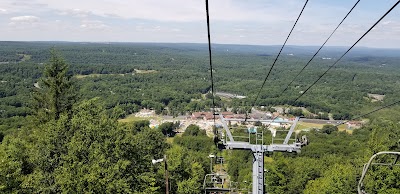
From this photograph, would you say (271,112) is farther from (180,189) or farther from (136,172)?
(136,172)

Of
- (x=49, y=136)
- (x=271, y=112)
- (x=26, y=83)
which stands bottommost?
(x=271, y=112)

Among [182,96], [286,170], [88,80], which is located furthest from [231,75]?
[286,170]

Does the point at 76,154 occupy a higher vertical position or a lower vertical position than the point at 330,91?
higher

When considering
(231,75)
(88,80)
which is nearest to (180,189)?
(88,80)

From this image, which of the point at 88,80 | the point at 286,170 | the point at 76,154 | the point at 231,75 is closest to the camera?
the point at 76,154

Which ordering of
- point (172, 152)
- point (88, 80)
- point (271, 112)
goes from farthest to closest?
point (88, 80), point (271, 112), point (172, 152)

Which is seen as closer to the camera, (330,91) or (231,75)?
(330,91)

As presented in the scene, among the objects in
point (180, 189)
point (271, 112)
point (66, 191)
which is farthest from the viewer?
point (271, 112)

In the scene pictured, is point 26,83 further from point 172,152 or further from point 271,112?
point 172,152

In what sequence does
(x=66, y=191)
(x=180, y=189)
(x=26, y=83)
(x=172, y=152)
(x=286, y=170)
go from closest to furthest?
(x=66, y=191), (x=180, y=189), (x=172, y=152), (x=286, y=170), (x=26, y=83)
